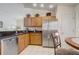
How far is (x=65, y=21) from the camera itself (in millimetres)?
2018

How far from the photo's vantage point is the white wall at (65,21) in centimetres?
195

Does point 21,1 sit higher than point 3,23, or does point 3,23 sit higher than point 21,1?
point 21,1

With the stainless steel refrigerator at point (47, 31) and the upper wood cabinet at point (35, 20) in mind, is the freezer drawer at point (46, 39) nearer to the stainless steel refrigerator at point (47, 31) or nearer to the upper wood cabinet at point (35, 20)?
the stainless steel refrigerator at point (47, 31)

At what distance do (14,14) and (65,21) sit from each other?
2.55 ft

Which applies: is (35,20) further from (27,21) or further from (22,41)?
(22,41)

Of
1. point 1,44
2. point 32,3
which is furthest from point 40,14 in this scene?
point 1,44

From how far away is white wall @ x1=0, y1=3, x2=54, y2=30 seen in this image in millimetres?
1914

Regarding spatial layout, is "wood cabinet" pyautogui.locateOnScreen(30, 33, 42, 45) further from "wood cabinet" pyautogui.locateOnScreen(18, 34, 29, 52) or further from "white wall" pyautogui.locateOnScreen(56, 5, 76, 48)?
"white wall" pyautogui.locateOnScreen(56, 5, 76, 48)

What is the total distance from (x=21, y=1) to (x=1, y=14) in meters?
0.39

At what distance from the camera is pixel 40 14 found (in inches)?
80.9

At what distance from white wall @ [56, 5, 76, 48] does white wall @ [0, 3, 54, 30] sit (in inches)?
10.1

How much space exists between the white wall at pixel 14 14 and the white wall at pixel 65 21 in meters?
A: 0.26

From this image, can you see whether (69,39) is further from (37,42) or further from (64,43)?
(37,42)

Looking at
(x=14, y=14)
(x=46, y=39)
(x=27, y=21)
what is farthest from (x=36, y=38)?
(x=14, y=14)
